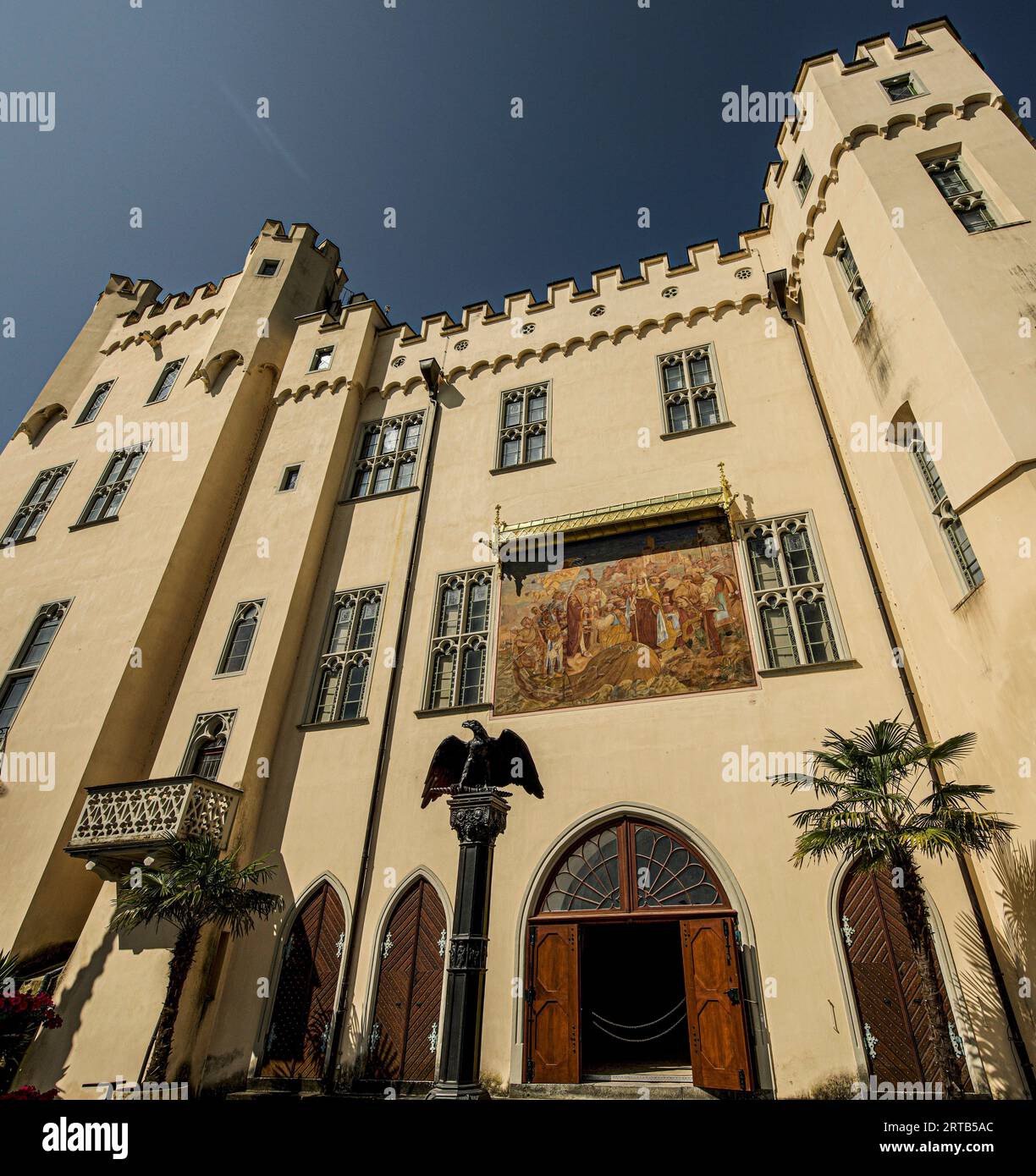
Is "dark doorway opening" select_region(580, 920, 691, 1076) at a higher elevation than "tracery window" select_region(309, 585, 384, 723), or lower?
lower

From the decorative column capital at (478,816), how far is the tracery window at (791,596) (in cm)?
698

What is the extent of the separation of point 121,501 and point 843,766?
63.7 feet

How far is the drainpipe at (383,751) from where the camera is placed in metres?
11.8

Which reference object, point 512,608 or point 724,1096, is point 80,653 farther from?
point 724,1096

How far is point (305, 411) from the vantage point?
68.3ft

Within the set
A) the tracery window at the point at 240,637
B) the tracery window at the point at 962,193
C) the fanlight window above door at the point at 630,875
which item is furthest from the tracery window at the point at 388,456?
the tracery window at the point at 962,193

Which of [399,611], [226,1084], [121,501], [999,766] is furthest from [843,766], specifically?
[121,501]

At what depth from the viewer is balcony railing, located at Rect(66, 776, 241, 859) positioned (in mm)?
12531

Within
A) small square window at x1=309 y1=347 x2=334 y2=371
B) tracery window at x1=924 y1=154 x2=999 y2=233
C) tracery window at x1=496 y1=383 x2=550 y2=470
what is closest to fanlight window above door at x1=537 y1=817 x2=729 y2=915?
tracery window at x1=496 y1=383 x2=550 y2=470

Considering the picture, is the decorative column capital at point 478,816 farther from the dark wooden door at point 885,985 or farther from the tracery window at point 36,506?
the tracery window at point 36,506

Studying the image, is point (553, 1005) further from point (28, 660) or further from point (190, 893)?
point (28, 660)

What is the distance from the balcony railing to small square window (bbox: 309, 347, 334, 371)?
13340 millimetres

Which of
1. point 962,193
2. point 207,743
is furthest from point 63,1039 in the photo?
point 962,193

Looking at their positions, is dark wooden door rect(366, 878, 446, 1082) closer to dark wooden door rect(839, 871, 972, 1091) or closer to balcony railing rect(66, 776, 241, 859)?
balcony railing rect(66, 776, 241, 859)
